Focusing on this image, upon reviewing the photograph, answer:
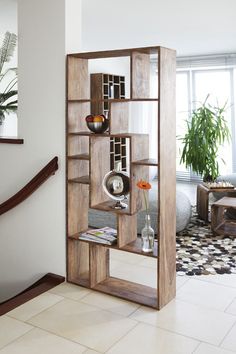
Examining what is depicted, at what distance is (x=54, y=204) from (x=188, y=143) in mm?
3248

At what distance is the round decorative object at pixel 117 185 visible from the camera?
2.93 meters

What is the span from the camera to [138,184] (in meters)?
2.77

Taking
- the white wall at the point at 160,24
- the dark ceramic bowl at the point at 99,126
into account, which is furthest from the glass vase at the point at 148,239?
the white wall at the point at 160,24

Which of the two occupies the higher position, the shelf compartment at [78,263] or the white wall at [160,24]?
the white wall at [160,24]

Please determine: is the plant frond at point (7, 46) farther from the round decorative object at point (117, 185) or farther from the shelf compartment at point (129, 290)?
the shelf compartment at point (129, 290)

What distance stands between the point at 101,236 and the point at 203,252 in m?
1.35

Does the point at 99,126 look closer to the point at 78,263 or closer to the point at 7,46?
the point at 78,263

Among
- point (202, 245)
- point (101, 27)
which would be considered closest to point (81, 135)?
point (202, 245)

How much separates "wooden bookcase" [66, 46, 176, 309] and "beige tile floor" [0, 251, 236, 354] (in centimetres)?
14

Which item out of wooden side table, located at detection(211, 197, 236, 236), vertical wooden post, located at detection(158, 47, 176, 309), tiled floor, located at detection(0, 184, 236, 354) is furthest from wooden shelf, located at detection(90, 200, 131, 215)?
wooden side table, located at detection(211, 197, 236, 236)

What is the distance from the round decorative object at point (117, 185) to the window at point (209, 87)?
459cm

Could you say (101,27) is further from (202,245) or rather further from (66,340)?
(66,340)

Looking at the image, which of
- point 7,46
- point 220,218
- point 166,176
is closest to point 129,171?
point 166,176

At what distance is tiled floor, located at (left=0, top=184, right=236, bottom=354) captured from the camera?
236cm
